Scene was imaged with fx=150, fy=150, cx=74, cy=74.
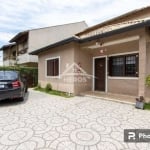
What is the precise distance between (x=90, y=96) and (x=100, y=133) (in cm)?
495

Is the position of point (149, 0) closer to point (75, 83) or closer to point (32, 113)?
point (75, 83)

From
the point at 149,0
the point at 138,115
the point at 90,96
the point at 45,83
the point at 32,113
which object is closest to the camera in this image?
the point at 138,115

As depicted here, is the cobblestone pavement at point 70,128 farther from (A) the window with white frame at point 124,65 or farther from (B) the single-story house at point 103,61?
(A) the window with white frame at point 124,65

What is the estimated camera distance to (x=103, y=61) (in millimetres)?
10031

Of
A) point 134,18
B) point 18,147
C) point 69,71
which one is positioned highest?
point 134,18

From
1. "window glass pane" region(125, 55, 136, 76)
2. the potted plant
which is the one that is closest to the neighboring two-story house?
"window glass pane" region(125, 55, 136, 76)

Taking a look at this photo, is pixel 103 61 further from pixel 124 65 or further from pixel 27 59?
pixel 27 59

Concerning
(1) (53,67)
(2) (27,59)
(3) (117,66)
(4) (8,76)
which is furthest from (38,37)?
(3) (117,66)

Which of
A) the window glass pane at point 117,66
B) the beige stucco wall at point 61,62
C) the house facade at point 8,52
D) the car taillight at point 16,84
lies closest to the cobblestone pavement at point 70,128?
the car taillight at point 16,84

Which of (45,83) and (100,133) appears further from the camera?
(45,83)

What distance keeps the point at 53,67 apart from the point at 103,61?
12.6ft

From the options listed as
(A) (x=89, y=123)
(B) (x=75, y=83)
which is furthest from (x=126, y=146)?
(B) (x=75, y=83)

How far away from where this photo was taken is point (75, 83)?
31.1 ft

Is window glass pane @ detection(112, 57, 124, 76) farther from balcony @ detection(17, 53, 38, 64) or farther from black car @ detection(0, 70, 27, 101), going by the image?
balcony @ detection(17, 53, 38, 64)
